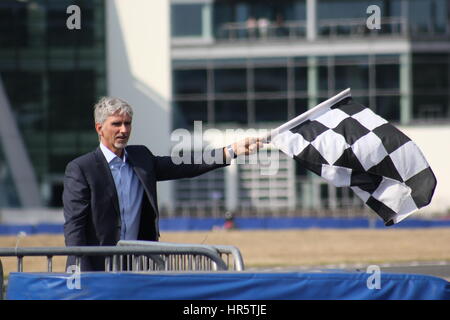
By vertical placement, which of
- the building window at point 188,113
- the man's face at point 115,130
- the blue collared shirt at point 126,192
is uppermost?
the man's face at point 115,130

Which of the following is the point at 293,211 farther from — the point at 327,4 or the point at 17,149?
the point at 17,149

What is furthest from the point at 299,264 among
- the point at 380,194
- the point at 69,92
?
the point at 69,92

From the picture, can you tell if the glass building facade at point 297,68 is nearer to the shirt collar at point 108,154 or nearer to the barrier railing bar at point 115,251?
the shirt collar at point 108,154

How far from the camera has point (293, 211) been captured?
4056 centimetres

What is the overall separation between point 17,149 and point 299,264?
76.3ft

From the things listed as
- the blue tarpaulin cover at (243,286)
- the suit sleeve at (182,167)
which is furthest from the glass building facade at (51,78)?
the blue tarpaulin cover at (243,286)

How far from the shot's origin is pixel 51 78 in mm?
41062

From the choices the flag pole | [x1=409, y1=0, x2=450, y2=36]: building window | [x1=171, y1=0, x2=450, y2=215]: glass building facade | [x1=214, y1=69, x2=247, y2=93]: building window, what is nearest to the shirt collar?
the flag pole

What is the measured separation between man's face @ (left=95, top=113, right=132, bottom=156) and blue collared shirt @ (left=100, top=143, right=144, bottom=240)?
0.07m

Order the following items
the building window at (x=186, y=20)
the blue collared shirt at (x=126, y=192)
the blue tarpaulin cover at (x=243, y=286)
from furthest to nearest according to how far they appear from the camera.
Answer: the building window at (x=186, y=20), the blue collared shirt at (x=126, y=192), the blue tarpaulin cover at (x=243, y=286)

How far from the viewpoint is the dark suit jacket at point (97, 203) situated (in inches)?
219

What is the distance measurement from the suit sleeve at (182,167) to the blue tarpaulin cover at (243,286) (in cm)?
155

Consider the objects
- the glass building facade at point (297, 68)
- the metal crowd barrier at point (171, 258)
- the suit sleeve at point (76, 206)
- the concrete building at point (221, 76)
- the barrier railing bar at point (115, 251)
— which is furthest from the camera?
the glass building facade at point (297, 68)

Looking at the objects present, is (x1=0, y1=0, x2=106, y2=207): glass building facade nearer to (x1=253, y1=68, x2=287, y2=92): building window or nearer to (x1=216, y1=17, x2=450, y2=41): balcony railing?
(x1=216, y1=17, x2=450, y2=41): balcony railing
